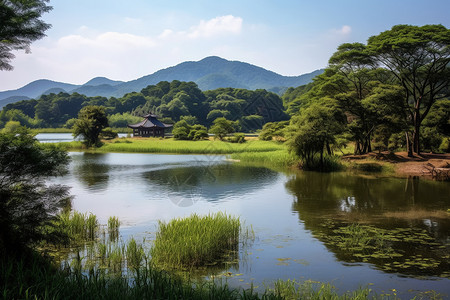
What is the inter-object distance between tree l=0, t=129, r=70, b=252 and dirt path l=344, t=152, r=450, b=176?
2381cm

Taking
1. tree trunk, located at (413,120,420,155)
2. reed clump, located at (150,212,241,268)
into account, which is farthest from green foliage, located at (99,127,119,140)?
reed clump, located at (150,212,241,268)

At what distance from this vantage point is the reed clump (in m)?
8.29

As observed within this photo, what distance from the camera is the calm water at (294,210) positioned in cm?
820

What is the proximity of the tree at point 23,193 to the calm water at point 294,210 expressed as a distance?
144 inches

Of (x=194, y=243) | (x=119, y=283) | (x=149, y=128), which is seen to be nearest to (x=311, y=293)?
(x=194, y=243)

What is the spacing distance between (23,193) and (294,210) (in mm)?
10836

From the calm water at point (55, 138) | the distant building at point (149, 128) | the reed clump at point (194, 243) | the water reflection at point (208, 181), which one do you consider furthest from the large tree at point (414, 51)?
the calm water at point (55, 138)

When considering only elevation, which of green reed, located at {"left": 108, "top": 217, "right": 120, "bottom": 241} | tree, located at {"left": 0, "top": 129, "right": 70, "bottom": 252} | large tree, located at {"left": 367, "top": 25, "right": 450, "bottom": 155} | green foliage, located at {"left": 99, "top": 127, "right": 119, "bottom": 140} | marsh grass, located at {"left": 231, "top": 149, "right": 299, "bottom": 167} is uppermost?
large tree, located at {"left": 367, "top": 25, "right": 450, "bottom": 155}

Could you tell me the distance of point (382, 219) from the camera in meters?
13.2

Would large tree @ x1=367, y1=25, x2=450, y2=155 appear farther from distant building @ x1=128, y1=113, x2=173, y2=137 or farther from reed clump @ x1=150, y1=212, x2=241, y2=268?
distant building @ x1=128, y1=113, x2=173, y2=137

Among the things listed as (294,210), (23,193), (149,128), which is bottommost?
(294,210)

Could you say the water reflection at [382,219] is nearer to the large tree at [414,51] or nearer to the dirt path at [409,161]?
the dirt path at [409,161]

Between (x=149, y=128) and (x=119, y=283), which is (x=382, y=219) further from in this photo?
(x=149, y=128)

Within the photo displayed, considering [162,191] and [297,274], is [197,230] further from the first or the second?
[162,191]
